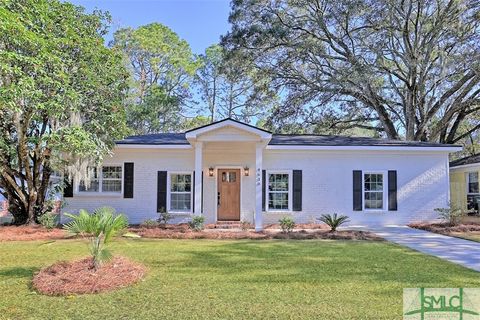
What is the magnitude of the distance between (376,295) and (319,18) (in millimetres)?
16952

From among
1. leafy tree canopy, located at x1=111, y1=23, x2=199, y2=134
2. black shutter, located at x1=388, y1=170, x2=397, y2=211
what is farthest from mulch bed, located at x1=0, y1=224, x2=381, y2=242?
leafy tree canopy, located at x1=111, y1=23, x2=199, y2=134

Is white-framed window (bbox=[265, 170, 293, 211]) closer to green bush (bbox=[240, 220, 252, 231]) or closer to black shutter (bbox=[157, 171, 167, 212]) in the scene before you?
green bush (bbox=[240, 220, 252, 231])

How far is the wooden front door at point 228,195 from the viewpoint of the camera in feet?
47.4

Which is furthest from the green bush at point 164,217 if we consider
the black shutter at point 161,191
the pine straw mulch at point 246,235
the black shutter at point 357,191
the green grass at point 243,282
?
the black shutter at point 357,191

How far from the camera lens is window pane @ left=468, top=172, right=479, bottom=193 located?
57.2 ft

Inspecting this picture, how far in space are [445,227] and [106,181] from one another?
11767 mm

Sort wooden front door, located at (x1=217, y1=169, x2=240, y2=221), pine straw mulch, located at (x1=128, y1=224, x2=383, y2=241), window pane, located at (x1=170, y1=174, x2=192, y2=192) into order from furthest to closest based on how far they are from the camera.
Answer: wooden front door, located at (x1=217, y1=169, x2=240, y2=221) < window pane, located at (x1=170, y1=174, x2=192, y2=192) < pine straw mulch, located at (x1=128, y1=224, x2=383, y2=241)

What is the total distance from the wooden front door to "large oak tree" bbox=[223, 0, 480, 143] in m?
8.16

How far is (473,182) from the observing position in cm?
1769

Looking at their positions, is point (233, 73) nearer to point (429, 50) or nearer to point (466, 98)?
point (429, 50)

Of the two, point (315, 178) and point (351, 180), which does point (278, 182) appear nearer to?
point (315, 178)

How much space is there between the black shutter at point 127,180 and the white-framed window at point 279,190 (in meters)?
4.95

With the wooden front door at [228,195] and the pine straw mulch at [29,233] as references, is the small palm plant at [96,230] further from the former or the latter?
the wooden front door at [228,195]

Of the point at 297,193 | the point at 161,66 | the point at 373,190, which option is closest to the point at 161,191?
the point at 297,193
